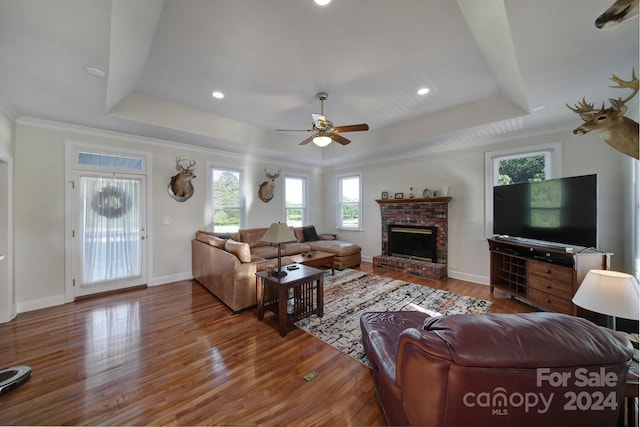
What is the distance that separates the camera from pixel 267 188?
5.79 meters

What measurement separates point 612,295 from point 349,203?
5.28 m

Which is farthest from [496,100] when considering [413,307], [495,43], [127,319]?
[127,319]

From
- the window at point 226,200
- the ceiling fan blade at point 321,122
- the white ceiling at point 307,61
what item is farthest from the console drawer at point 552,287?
the window at point 226,200

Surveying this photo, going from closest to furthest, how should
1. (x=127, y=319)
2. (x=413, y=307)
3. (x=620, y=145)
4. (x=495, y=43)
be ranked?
(x=620, y=145)
(x=495, y=43)
(x=127, y=319)
(x=413, y=307)

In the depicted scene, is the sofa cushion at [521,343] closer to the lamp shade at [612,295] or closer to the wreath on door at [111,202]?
→ the lamp shade at [612,295]

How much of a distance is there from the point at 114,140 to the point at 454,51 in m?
5.03

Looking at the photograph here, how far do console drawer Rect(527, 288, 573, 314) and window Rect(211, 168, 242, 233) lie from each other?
17.5 ft

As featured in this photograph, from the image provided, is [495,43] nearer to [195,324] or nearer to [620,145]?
[620,145]

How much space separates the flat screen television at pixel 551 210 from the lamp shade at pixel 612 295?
65.6 inches

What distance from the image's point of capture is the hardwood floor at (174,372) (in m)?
1.61

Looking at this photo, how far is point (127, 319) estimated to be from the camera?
2.94 meters

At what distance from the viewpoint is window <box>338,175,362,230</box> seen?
20.9ft

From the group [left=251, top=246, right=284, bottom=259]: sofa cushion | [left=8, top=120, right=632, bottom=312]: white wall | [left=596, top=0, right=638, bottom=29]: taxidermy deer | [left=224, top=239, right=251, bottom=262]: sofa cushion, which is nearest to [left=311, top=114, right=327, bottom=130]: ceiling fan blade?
[left=224, top=239, right=251, bottom=262]: sofa cushion

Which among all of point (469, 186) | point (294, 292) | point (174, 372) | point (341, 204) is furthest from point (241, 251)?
point (469, 186)
